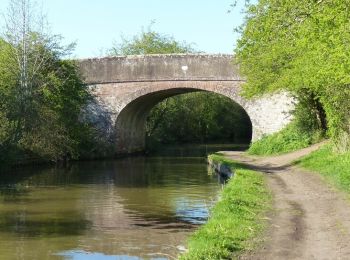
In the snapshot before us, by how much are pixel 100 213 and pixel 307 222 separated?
4706mm

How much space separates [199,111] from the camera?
51031 mm

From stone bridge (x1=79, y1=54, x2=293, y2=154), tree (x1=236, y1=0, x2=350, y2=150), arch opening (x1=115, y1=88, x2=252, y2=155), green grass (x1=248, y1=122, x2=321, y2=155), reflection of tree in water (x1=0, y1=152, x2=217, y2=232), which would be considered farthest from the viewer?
arch opening (x1=115, y1=88, x2=252, y2=155)

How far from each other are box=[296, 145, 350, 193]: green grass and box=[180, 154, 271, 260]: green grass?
1.83 m

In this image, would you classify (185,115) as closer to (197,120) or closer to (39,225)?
(197,120)

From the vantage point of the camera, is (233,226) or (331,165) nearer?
(233,226)

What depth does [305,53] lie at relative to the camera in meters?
17.4

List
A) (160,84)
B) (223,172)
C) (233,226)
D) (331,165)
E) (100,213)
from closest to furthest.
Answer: (233,226) < (100,213) < (331,165) < (223,172) < (160,84)

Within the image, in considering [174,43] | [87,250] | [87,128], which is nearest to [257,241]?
[87,250]

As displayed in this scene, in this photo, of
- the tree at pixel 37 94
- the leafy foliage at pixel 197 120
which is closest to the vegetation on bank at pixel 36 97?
the tree at pixel 37 94

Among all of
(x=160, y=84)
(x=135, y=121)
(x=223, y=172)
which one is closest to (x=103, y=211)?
(x=223, y=172)

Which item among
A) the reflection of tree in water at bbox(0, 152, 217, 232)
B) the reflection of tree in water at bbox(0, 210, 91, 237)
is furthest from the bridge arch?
the reflection of tree in water at bbox(0, 210, 91, 237)

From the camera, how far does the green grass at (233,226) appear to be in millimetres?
7094

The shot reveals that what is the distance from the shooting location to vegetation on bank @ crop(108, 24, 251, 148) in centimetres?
4544

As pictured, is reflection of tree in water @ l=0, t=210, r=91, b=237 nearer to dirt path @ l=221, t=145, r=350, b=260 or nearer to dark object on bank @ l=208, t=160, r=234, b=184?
dirt path @ l=221, t=145, r=350, b=260
